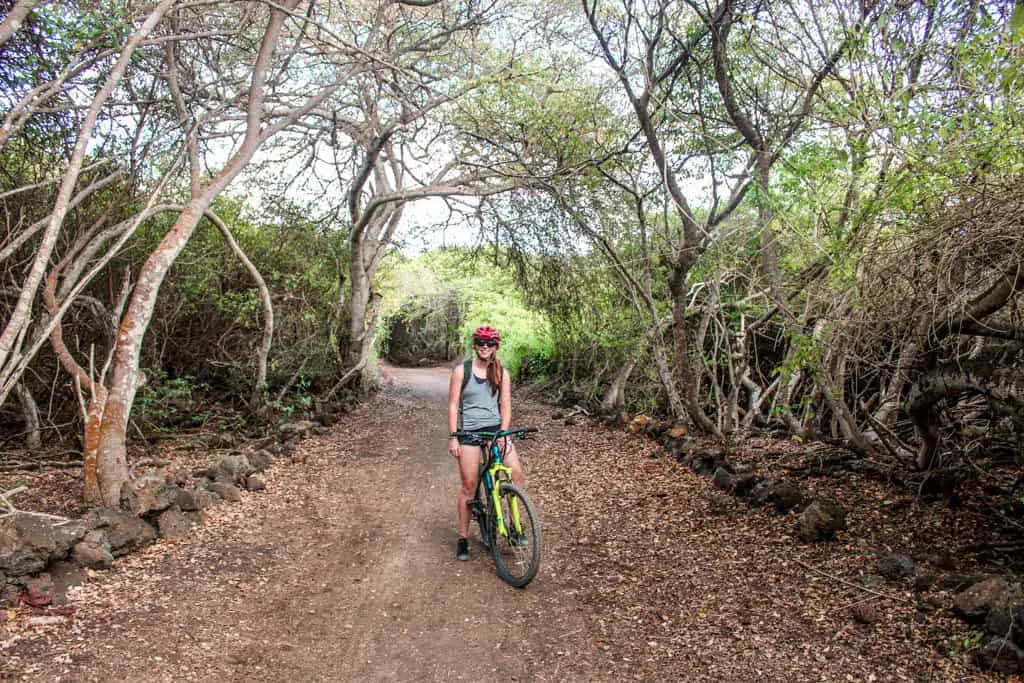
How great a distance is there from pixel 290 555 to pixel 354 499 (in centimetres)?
173

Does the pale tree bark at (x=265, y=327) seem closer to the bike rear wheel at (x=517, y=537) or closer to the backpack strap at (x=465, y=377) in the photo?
the backpack strap at (x=465, y=377)

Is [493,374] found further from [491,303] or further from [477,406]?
[491,303]

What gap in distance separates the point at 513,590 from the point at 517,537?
35cm

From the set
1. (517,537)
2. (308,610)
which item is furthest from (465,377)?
(308,610)

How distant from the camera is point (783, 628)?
3908 millimetres

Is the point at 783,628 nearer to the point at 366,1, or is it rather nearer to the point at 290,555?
the point at 290,555

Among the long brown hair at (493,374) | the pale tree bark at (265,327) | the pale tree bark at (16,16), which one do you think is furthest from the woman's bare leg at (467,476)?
the pale tree bark at (265,327)

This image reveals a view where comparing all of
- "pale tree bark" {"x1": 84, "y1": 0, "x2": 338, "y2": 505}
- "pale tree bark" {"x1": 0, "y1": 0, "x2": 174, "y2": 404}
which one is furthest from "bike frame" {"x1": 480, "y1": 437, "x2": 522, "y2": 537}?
"pale tree bark" {"x1": 0, "y1": 0, "x2": 174, "y2": 404}

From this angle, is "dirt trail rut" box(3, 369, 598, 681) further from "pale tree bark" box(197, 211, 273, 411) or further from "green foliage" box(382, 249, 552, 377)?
"green foliage" box(382, 249, 552, 377)

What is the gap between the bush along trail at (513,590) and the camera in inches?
139

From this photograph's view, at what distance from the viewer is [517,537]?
15.4 feet

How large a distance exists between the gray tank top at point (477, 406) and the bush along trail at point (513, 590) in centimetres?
107

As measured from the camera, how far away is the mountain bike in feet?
14.8

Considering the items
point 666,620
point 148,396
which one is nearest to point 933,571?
point 666,620
